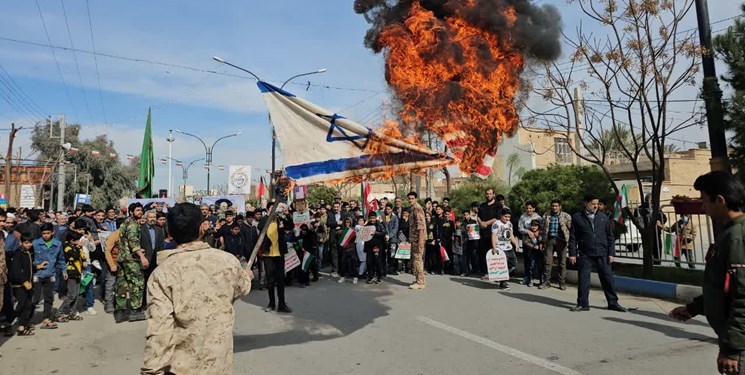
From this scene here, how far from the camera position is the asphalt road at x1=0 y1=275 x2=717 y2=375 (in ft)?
16.4

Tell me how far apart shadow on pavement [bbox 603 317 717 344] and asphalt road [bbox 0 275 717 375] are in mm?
13

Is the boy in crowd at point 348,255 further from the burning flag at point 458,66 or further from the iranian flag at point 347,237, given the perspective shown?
the burning flag at point 458,66

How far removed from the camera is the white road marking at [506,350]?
4783mm

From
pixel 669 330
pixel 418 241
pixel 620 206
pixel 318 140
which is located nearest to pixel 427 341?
pixel 318 140

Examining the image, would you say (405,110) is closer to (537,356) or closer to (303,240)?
(537,356)

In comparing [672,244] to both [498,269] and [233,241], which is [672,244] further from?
[233,241]

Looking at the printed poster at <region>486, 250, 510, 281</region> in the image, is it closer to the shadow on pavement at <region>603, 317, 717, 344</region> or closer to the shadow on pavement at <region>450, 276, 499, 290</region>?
the shadow on pavement at <region>450, 276, 499, 290</region>

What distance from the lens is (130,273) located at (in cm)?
771

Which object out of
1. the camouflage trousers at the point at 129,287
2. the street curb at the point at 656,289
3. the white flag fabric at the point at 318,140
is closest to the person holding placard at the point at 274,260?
the camouflage trousers at the point at 129,287

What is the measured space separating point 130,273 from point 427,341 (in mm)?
4932

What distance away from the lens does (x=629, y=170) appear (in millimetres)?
34562

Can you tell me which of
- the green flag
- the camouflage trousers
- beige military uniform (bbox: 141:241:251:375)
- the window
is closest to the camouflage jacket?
the camouflage trousers

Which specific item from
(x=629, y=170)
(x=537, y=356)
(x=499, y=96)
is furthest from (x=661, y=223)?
(x=629, y=170)

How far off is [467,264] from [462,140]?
20.3ft
